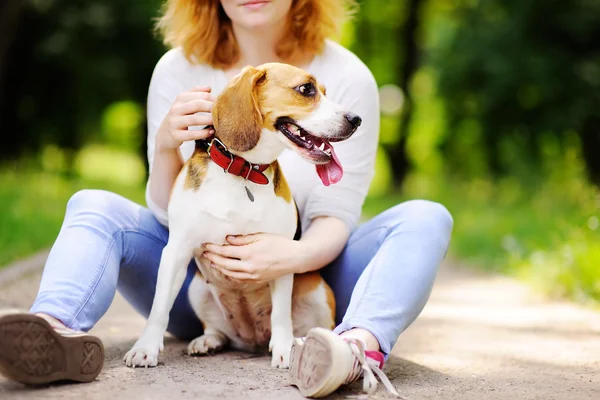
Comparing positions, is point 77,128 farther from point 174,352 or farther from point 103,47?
point 174,352

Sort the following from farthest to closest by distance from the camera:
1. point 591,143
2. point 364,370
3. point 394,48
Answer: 1. point 394,48
2. point 591,143
3. point 364,370

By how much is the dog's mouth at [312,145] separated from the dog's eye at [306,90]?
107mm

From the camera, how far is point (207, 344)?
3.16 metres

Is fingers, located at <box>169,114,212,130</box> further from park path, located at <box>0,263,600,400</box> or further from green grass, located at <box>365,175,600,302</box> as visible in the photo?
green grass, located at <box>365,175,600,302</box>

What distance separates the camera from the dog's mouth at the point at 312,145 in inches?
109

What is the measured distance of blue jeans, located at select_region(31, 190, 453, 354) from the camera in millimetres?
2680

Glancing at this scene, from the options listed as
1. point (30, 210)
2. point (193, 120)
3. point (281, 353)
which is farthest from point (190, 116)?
point (30, 210)

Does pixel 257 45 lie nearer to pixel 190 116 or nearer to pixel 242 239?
pixel 190 116

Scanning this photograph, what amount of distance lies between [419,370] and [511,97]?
9812mm

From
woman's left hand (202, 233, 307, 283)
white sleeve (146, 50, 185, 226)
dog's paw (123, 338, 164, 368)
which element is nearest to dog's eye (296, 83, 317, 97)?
woman's left hand (202, 233, 307, 283)

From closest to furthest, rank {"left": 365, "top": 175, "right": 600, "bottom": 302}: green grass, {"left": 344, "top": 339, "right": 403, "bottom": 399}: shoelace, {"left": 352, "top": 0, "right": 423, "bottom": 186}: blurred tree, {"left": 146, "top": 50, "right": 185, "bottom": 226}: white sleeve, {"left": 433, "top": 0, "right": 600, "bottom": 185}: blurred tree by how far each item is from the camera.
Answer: {"left": 344, "top": 339, "right": 403, "bottom": 399}: shoelace < {"left": 146, "top": 50, "right": 185, "bottom": 226}: white sleeve < {"left": 365, "top": 175, "right": 600, "bottom": 302}: green grass < {"left": 433, "top": 0, "right": 600, "bottom": 185}: blurred tree < {"left": 352, "top": 0, "right": 423, "bottom": 186}: blurred tree

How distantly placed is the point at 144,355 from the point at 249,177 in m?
0.74

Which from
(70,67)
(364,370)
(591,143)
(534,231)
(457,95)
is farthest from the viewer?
(70,67)

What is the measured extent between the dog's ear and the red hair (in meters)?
0.75
